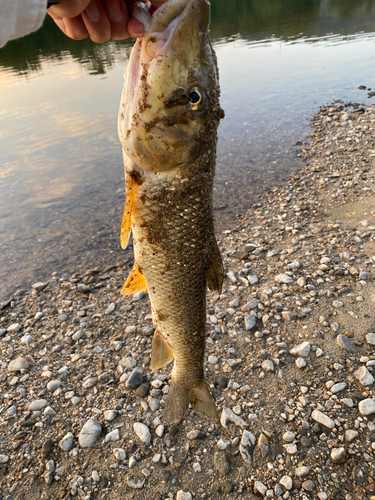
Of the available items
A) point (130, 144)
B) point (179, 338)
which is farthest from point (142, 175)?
point (179, 338)

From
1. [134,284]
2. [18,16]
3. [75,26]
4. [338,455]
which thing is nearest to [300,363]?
[338,455]

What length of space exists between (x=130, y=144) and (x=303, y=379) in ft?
9.86

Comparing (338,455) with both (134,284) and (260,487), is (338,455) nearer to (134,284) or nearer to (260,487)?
(260,487)

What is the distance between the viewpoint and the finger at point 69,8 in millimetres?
1942

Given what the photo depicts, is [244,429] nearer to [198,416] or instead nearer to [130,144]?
[198,416]

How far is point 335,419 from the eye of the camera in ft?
10.5

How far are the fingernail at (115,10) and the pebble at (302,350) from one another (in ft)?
11.7

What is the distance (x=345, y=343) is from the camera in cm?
387

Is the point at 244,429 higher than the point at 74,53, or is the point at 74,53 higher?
the point at 74,53

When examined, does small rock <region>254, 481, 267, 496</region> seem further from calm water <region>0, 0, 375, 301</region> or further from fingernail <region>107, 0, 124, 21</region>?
calm water <region>0, 0, 375, 301</region>

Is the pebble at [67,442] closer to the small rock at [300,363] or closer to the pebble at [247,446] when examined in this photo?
the pebble at [247,446]

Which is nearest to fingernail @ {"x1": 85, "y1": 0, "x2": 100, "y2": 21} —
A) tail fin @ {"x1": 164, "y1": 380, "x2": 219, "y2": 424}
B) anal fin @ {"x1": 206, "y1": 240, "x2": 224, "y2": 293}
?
anal fin @ {"x1": 206, "y1": 240, "x2": 224, "y2": 293}

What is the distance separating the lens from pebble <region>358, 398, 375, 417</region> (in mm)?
3197

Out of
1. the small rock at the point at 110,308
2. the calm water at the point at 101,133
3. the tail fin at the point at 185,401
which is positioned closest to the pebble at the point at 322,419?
the tail fin at the point at 185,401
